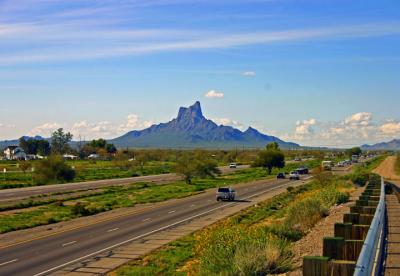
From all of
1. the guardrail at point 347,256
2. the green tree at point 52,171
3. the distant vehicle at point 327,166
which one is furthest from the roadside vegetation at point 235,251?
the distant vehicle at point 327,166

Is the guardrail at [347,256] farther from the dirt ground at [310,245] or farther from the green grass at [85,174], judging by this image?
the green grass at [85,174]

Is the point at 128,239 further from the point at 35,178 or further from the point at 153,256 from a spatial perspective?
the point at 35,178

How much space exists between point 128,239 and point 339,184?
1315 inches

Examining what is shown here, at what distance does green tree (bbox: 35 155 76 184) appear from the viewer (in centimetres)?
8100

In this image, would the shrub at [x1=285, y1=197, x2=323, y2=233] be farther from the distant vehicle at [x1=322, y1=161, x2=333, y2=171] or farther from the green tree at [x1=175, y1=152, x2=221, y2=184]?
the distant vehicle at [x1=322, y1=161, x2=333, y2=171]

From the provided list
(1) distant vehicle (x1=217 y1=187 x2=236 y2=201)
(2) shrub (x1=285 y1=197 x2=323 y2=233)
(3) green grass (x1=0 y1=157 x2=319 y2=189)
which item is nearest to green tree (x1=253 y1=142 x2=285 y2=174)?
(3) green grass (x1=0 y1=157 x2=319 y2=189)

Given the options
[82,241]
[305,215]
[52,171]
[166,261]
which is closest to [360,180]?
[305,215]

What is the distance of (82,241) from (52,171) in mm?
56672

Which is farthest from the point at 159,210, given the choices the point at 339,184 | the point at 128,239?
the point at 339,184

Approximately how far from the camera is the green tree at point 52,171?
81000 mm

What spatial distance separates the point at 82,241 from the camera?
27.5 m

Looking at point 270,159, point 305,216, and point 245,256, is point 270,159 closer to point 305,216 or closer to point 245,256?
point 305,216

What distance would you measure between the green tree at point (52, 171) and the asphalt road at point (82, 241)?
1580 inches

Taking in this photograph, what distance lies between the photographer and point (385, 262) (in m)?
12.0
